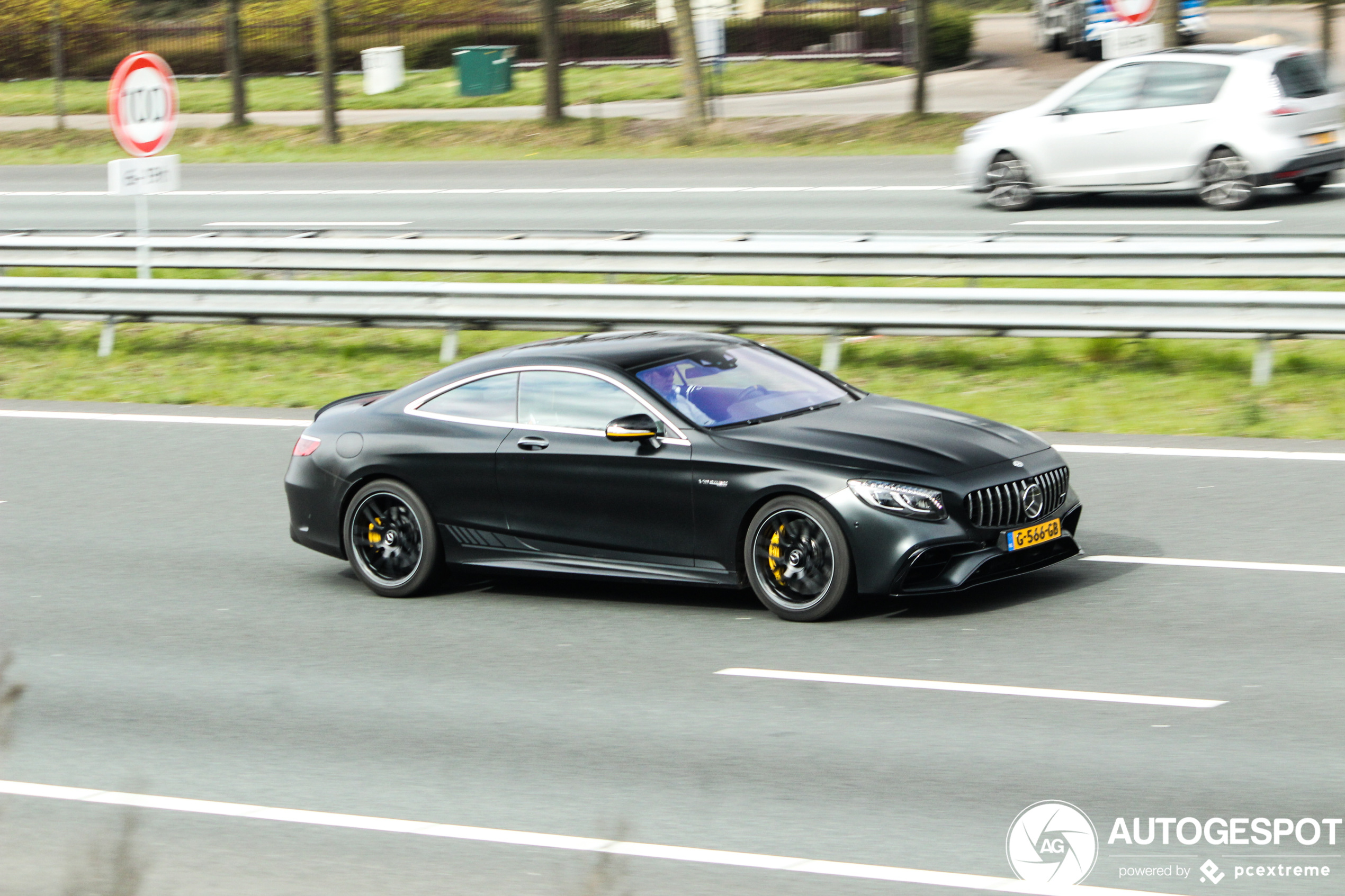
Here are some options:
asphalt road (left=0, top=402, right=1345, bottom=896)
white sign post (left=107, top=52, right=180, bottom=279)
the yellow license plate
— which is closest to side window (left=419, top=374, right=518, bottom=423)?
asphalt road (left=0, top=402, right=1345, bottom=896)

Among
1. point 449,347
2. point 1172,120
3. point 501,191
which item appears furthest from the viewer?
point 501,191

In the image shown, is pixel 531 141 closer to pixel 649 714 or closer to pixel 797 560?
pixel 797 560

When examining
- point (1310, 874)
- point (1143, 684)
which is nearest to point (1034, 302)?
point (1143, 684)

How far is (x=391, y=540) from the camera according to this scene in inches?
379

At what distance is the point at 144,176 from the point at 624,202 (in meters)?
8.58

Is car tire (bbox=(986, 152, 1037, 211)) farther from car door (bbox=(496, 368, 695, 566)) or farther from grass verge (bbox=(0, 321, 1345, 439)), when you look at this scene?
car door (bbox=(496, 368, 695, 566))

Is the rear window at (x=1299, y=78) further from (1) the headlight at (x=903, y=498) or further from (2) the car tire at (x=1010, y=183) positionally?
(1) the headlight at (x=903, y=498)

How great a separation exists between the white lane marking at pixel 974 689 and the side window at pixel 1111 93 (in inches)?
553

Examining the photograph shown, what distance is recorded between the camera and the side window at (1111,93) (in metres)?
20.2

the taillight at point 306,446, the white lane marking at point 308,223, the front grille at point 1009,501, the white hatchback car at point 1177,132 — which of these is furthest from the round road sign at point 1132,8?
the taillight at point 306,446

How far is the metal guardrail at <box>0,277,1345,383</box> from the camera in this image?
13.1 m

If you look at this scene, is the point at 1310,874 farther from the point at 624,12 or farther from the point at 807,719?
the point at 624,12

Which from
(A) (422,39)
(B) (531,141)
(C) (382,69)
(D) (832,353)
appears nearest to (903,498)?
(D) (832,353)

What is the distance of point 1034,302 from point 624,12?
42436 mm
